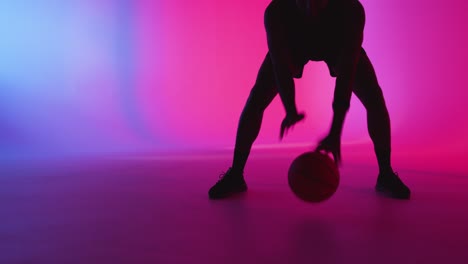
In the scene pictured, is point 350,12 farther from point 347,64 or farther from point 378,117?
point 378,117

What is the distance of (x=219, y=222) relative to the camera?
62.6 inches

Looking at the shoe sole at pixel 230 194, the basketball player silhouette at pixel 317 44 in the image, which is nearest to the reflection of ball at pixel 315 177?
the basketball player silhouette at pixel 317 44

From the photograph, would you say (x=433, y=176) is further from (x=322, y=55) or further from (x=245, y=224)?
(x=245, y=224)

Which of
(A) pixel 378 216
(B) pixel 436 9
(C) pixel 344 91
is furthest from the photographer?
(B) pixel 436 9

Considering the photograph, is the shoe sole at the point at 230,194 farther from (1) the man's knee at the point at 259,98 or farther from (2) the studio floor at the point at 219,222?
(1) the man's knee at the point at 259,98

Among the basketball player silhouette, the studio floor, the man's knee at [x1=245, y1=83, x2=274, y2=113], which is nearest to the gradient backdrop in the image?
the studio floor

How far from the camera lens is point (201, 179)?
2.50 meters

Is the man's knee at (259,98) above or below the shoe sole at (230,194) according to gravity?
above

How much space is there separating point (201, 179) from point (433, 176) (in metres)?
1.45

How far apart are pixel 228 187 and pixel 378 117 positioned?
843 millimetres

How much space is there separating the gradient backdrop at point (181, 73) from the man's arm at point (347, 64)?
8.21 ft

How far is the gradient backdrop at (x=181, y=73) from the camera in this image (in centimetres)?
407

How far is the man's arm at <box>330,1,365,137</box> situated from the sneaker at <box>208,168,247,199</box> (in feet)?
2.37

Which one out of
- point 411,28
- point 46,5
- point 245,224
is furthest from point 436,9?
point 46,5
